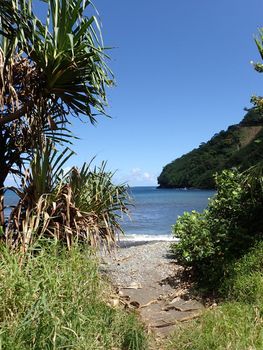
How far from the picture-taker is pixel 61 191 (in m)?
5.75

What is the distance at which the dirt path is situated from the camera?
536 cm

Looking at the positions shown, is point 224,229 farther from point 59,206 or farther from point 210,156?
point 210,156

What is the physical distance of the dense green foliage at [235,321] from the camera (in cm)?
406

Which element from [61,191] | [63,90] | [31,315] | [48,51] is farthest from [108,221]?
[31,315]

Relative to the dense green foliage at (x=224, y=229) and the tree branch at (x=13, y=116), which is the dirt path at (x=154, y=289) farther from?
the tree branch at (x=13, y=116)

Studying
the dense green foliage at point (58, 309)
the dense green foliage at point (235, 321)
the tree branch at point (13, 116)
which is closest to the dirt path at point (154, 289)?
the dense green foliage at point (235, 321)

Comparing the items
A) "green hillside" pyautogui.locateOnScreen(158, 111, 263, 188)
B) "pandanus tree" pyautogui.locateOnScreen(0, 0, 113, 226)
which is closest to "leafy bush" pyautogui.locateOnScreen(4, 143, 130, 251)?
"pandanus tree" pyautogui.locateOnScreen(0, 0, 113, 226)

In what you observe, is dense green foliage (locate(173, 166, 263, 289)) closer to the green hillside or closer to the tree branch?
the tree branch

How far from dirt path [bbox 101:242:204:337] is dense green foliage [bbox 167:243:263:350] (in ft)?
1.30

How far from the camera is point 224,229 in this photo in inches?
285

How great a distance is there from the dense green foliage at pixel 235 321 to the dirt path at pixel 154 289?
0.40 m

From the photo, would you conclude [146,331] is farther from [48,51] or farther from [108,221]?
[48,51]

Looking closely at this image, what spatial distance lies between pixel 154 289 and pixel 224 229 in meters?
1.59

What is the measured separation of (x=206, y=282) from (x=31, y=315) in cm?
372
